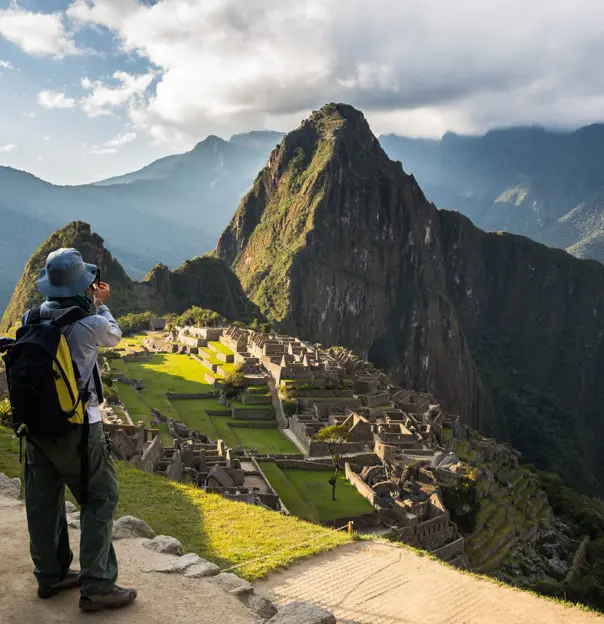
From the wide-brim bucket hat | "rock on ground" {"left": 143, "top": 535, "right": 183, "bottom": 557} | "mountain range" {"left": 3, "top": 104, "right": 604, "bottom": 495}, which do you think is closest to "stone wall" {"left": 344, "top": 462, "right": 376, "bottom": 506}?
"rock on ground" {"left": 143, "top": 535, "right": 183, "bottom": 557}

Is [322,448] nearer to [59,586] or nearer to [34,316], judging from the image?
[59,586]

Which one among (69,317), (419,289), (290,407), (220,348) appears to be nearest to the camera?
(69,317)

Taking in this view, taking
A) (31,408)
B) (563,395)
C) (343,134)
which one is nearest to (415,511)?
(31,408)

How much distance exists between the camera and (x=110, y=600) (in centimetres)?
438

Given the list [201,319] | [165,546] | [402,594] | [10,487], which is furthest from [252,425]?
[201,319]

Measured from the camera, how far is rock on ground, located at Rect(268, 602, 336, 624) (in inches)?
179

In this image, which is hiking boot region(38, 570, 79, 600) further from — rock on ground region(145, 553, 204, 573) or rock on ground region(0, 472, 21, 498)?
rock on ground region(0, 472, 21, 498)

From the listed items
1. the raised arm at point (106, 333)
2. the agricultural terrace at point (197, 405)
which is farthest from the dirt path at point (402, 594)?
the agricultural terrace at point (197, 405)

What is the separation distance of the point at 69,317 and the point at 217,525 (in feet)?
16.1

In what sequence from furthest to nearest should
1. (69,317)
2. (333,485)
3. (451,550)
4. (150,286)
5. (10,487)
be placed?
(150,286), (333,485), (451,550), (10,487), (69,317)

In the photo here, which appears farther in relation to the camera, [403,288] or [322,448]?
[403,288]

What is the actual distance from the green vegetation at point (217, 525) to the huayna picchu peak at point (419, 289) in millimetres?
87776

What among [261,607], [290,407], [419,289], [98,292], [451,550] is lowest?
[451,550]

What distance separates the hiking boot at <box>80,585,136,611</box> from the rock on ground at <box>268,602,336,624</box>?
1.04 metres
